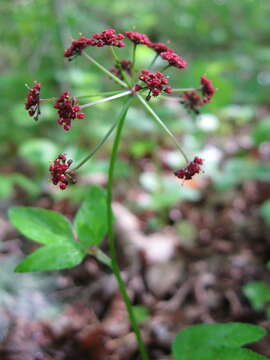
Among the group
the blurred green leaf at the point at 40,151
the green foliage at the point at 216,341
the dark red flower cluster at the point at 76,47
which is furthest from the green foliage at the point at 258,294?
the blurred green leaf at the point at 40,151

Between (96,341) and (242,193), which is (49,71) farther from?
(96,341)

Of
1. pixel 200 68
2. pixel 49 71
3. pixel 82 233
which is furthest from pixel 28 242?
pixel 49 71

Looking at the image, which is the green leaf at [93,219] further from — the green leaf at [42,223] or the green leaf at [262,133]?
the green leaf at [262,133]

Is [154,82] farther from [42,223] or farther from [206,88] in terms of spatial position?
[42,223]

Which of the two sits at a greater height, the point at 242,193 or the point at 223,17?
the point at 223,17

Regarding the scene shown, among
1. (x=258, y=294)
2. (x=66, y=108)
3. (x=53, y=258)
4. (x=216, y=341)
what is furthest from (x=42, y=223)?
(x=258, y=294)

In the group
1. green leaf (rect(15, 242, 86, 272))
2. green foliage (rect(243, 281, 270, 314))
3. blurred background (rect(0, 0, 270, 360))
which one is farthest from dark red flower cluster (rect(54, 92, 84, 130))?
green foliage (rect(243, 281, 270, 314))
